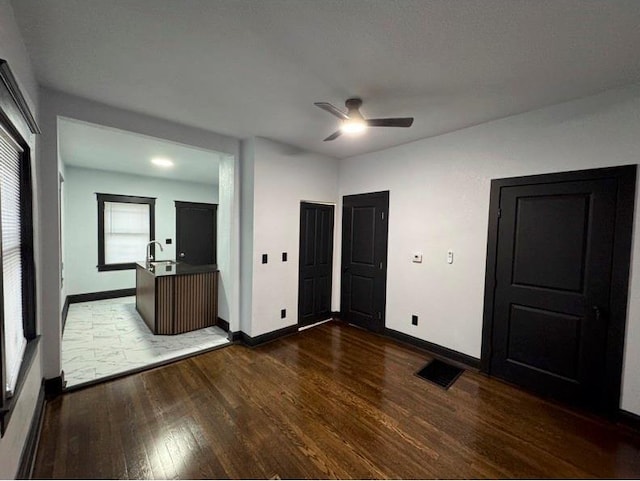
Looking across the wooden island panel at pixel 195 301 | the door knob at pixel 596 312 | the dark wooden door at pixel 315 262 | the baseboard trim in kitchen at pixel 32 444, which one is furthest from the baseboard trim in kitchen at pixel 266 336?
the door knob at pixel 596 312

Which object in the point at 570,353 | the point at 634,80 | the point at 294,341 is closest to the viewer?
the point at 634,80

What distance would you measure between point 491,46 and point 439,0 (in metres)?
0.57

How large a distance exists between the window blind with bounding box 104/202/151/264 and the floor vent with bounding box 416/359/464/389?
6.03 meters

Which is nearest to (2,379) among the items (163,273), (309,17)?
(309,17)

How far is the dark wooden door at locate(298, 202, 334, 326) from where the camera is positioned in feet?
13.2

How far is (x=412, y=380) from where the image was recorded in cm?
271

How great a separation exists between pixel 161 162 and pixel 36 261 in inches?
118

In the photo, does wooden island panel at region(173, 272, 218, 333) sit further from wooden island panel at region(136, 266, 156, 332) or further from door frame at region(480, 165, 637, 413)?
door frame at region(480, 165, 637, 413)

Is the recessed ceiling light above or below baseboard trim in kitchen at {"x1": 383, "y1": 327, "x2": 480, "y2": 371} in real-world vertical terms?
above

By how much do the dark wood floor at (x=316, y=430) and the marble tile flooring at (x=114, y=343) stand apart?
31 cm

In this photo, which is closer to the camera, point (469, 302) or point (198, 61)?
point (198, 61)

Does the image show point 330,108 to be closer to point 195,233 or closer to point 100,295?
point 195,233

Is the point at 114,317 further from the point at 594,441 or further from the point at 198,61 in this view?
the point at 594,441

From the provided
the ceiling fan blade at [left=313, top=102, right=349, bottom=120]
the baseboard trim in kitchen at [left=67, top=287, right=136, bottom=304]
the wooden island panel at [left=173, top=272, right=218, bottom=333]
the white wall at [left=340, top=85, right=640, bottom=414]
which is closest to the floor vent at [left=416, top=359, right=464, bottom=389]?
the white wall at [left=340, top=85, right=640, bottom=414]
